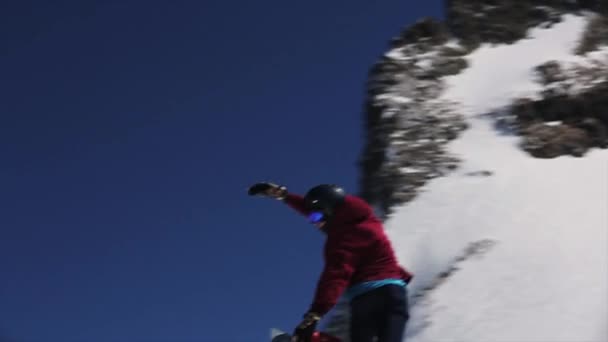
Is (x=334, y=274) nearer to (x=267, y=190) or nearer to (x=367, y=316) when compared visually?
(x=367, y=316)

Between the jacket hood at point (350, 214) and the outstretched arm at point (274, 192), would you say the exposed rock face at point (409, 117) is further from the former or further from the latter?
the jacket hood at point (350, 214)

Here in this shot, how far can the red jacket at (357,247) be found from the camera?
16.6 ft

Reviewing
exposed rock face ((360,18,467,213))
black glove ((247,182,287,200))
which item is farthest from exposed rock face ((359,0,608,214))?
black glove ((247,182,287,200))

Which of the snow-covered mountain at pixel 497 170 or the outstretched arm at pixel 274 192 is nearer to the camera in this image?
the outstretched arm at pixel 274 192

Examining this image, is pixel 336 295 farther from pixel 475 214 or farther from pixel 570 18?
pixel 570 18

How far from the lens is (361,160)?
545 inches

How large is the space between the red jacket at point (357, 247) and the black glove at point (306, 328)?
0.30 meters

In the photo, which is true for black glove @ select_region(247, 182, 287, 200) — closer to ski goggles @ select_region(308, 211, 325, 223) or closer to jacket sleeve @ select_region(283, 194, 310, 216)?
jacket sleeve @ select_region(283, 194, 310, 216)

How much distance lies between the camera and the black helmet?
5.34 m

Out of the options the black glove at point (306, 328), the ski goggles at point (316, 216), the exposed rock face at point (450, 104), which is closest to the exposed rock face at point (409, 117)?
the exposed rock face at point (450, 104)

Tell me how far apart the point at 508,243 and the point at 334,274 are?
13.9ft

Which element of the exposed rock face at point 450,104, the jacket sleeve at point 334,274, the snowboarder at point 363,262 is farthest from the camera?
the exposed rock face at point 450,104

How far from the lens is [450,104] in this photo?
14.1 m

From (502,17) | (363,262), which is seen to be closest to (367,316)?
(363,262)
